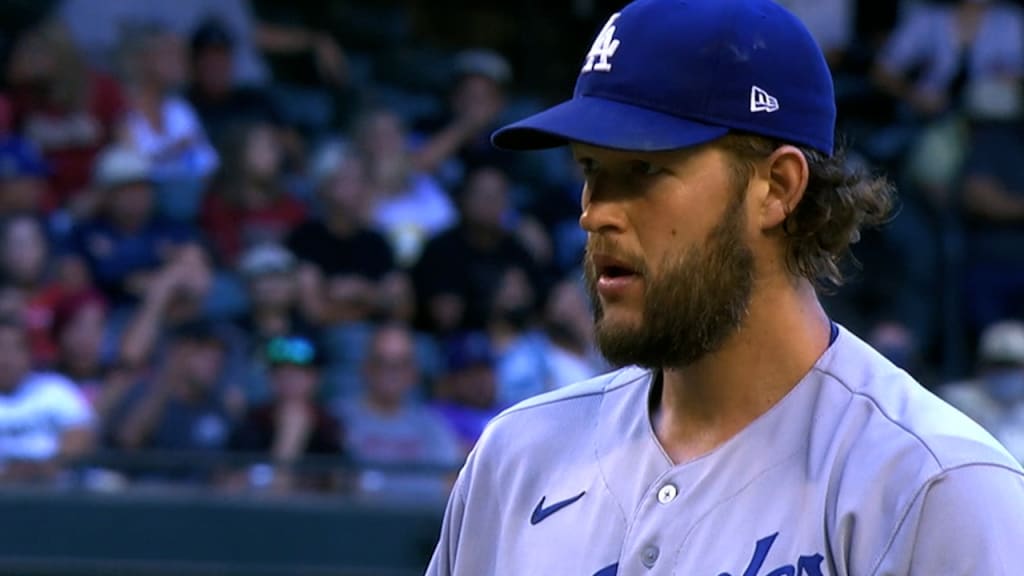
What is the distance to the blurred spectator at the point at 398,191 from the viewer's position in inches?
333

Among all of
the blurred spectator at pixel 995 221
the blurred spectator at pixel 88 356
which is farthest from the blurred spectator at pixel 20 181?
the blurred spectator at pixel 995 221

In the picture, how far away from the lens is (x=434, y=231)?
27.8ft

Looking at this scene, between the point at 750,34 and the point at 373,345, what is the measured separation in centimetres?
524

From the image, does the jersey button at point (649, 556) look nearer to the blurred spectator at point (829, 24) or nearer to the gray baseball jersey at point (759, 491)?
the gray baseball jersey at point (759, 491)

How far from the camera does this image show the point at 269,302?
7.55 metres

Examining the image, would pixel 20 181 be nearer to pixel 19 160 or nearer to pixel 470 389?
pixel 19 160

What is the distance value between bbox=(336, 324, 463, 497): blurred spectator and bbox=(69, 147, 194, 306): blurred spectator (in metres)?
1.03

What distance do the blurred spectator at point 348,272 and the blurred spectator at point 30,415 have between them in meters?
1.19

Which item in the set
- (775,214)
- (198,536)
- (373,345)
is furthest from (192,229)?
(775,214)

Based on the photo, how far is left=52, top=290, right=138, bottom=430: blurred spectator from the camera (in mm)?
7016

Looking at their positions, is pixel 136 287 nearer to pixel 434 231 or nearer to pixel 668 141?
pixel 434 231

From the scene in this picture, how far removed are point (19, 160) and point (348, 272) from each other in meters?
1.47

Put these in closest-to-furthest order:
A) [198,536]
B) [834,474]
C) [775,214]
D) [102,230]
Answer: [834,474] < [775,214] < [198,536] < [102,230]

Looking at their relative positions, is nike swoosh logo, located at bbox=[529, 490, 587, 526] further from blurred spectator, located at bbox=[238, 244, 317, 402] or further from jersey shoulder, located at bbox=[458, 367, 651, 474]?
blurred spectator, located at bbox=[238, 244, 317, 402]
